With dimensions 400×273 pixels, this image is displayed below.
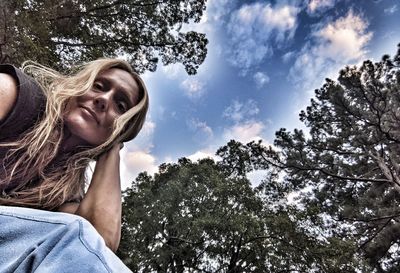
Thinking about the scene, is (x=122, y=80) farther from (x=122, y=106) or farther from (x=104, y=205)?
(x=104, y=205)

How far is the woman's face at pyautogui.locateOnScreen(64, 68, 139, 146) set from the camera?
1.15m

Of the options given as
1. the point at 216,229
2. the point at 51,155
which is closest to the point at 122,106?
the point at 51,155

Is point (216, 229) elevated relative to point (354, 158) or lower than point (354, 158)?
lower

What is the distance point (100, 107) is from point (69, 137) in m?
0.16

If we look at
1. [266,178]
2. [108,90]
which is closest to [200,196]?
[266,178]

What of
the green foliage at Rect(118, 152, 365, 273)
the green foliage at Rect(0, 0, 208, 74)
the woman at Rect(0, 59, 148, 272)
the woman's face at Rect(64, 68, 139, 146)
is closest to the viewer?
the woman at Rect(0, 59, 148, 272)

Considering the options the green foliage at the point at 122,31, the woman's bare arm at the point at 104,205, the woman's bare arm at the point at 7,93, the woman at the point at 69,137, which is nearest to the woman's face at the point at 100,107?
the woman at the point at 69,137

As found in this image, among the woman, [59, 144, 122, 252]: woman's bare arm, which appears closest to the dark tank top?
the woman

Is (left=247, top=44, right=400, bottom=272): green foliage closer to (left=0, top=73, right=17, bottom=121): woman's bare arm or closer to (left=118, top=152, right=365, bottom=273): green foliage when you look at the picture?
(left=118, top=152, right=365, bottom=273): green foliage

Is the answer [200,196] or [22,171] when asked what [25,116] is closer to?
[22,171]

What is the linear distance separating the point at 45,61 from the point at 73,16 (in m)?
2.10

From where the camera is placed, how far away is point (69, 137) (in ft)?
3.82

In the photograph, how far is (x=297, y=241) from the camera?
853 centimetres

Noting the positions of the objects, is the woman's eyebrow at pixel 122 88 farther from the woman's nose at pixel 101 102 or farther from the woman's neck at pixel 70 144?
the woman's neck at pixel 70 144
